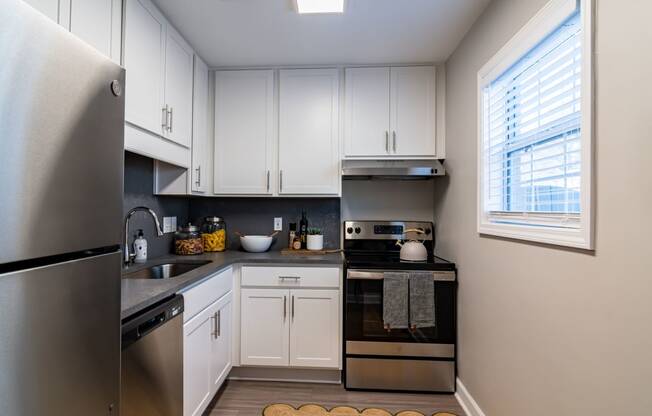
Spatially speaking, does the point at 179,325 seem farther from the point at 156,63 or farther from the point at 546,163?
the point at 546,163

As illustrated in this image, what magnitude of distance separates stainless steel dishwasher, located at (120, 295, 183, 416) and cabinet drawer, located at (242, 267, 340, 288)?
768 millimetres

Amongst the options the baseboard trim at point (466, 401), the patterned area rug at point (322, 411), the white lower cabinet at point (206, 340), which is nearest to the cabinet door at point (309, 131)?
the white lower cabinet at point (206, 340)

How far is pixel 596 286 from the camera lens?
994mm

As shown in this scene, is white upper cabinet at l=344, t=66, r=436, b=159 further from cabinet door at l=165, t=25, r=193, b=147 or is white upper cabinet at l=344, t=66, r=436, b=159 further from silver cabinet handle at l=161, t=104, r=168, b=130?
Result: silver cabinet handle at l=161, t=104, r=168, b=130

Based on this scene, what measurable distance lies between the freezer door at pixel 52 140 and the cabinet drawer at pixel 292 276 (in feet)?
5.03

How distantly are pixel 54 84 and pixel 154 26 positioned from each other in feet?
4.86

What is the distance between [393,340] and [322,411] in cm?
63

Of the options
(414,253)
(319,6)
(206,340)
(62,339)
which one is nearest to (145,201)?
(206,340)

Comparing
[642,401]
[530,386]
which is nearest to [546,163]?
[642,401]

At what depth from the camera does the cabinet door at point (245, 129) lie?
8.25 ft

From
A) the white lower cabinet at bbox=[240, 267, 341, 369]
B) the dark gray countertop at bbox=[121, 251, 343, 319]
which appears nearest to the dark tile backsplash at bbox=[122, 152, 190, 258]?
the dark gray countertop at bbox=[121, 251, 343, 319]

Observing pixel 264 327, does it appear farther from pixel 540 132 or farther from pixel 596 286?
pixel 540 132

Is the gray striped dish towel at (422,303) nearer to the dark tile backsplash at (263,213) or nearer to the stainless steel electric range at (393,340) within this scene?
the stainless steel electric range at (393,340)

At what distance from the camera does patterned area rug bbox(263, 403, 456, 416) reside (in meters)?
1.87
